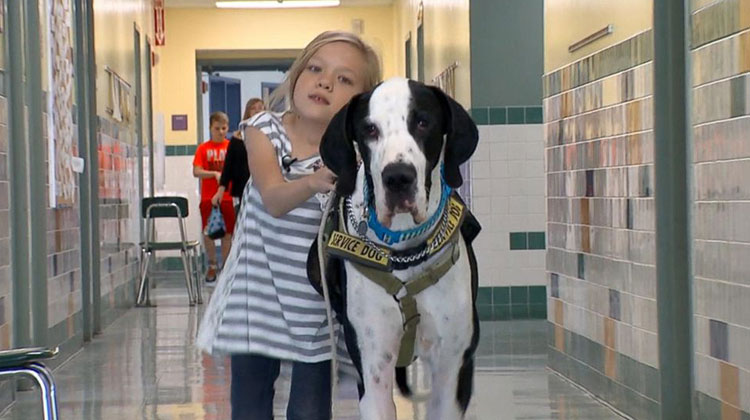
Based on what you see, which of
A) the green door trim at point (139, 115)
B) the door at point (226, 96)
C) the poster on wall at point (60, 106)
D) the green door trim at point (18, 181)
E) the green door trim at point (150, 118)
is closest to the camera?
the green door trim at point (18, 181)

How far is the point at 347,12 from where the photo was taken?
15.4 metres

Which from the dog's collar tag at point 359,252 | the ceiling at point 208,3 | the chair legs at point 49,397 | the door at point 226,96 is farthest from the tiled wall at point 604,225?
the door at point 226,96

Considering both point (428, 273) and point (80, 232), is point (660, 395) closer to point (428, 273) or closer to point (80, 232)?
point (428, 273)

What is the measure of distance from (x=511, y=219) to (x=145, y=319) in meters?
2.69

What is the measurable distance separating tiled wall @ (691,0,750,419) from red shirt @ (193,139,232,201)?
8959 millimetres

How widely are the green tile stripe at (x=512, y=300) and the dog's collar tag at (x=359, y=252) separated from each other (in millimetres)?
5855

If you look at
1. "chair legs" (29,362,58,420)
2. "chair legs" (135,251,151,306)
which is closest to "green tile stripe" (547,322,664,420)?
"chair legs" (29,362,58,420)

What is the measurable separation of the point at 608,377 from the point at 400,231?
262 centimetres

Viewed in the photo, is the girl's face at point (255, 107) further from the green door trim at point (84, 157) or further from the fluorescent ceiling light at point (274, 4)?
the fluorescent ceiling light at point (274, 4)

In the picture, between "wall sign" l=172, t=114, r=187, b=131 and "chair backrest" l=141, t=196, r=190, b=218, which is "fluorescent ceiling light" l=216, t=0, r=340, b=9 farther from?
"chair backrest" l=141, t=196, r=190, b=218

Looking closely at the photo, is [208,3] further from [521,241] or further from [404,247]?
[404,247]

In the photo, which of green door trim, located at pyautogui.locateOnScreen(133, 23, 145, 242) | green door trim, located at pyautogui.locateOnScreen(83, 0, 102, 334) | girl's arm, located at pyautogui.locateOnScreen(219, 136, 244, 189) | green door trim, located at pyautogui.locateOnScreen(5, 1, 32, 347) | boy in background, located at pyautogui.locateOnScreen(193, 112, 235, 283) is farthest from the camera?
boy in background, located at pyautogui.locateOnScreen(193, 112, 235, 283)

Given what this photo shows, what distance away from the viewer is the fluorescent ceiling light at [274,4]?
14.8 meters

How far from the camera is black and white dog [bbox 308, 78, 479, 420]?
2.52 meters
